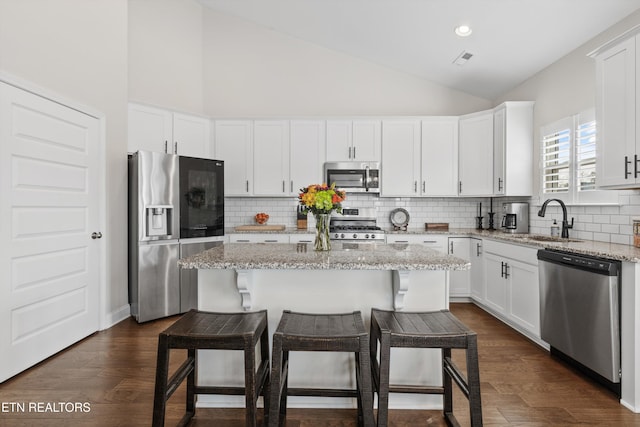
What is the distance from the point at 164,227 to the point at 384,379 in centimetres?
295

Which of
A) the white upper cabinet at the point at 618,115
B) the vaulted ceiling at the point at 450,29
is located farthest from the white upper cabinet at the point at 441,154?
the white upper cabinet at the point at 618,115

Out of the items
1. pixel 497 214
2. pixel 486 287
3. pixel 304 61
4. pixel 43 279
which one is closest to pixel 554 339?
pixel 486 287

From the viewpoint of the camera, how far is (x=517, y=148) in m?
3.89

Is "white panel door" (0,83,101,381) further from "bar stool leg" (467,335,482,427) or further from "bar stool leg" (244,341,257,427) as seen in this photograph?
"bar stool leg" (467,335,482,427)

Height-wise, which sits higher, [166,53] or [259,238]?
[166,53]

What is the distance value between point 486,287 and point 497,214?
4.34 ft

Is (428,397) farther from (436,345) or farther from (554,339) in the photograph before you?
(554,339)

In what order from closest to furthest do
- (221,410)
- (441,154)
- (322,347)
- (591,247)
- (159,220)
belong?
(322,347), (221,410), (591,247), (159,220), (441,154)

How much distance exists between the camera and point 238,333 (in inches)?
60.6

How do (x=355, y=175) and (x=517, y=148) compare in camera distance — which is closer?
(x=517, y=148)

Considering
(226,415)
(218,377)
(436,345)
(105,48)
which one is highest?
(105,48)

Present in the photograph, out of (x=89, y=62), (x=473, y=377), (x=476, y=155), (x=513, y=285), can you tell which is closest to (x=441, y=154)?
(x=476, y=155)

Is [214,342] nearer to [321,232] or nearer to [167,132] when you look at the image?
[321,232]

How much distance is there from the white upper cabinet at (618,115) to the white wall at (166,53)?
13.7 ft
